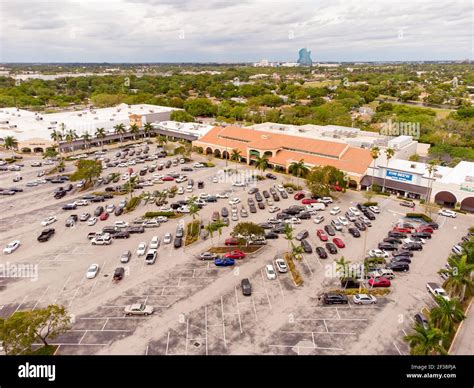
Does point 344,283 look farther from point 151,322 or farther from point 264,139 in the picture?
point 264,139

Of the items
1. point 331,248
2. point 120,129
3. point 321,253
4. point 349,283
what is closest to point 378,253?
point 331,248

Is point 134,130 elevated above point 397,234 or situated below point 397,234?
above

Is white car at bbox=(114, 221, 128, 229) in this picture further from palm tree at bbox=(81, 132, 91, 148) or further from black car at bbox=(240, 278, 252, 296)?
palm tree at bbox=(81, 132, 91, 148)

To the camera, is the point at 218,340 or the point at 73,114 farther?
the point at 73,114

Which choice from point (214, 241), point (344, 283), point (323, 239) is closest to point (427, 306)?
point (344, 283)

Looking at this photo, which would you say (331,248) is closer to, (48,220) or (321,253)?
(321,253)

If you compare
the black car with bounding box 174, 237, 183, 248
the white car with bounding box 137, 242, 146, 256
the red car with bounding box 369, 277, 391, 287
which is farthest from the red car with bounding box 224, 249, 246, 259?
the red car with bounding box 369, 277, 391, 287
